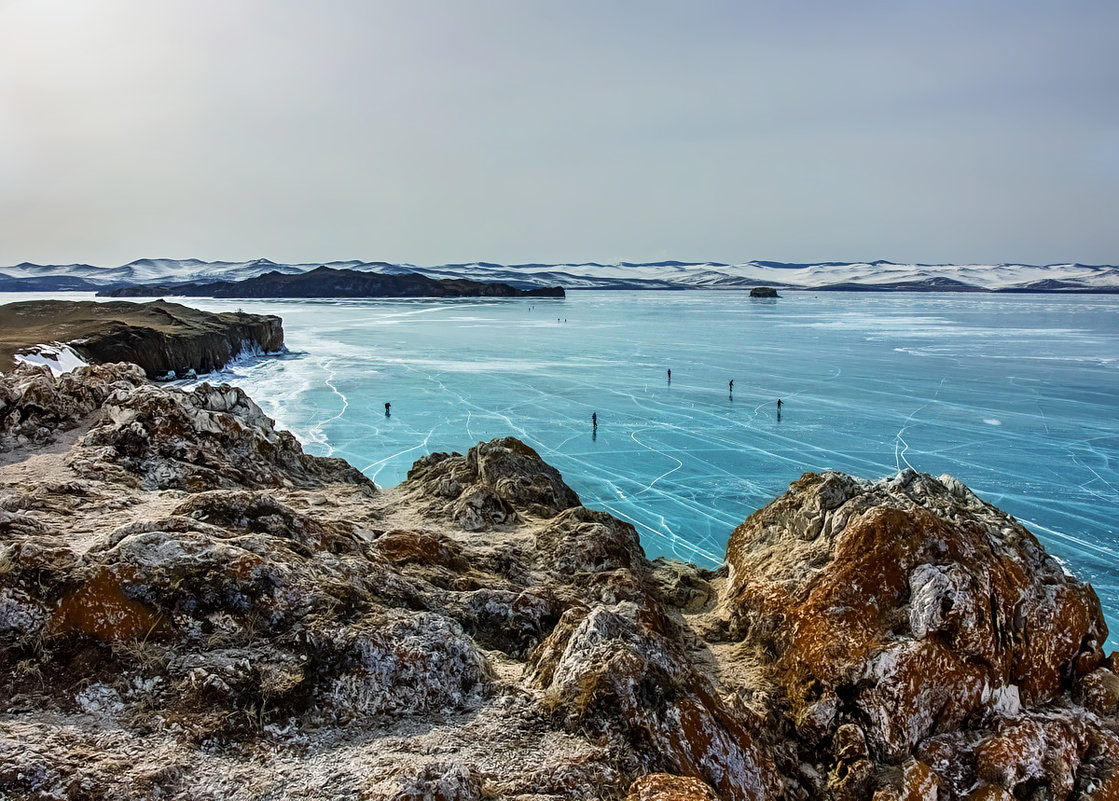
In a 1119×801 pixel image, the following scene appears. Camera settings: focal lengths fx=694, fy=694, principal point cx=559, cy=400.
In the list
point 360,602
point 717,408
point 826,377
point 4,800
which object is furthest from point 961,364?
point 4,800

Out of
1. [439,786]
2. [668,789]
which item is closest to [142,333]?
[439,786]

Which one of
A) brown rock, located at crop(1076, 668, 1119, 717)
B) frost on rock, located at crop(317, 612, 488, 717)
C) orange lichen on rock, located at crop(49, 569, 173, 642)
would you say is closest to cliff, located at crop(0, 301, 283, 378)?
orange lichen on rock, located at crop(49, 569, 173, 642)

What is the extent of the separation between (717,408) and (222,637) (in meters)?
25.2

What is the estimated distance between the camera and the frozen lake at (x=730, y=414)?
17797 mm

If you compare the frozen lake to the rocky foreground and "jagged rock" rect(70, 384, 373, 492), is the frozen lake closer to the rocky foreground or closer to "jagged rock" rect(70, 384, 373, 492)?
the rocky foreground

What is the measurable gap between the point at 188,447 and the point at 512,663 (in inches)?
223

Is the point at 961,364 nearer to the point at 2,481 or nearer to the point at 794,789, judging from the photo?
the point at 794,789

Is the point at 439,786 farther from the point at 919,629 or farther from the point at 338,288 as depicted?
the point at 338,288

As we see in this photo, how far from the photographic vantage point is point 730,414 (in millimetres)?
27438

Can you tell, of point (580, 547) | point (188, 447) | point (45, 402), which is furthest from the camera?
point (45, 402)

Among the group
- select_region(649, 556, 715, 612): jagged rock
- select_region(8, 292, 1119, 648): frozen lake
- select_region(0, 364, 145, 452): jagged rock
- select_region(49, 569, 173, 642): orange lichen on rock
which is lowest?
select_region(8, 292, 1119, 648): frozen lake

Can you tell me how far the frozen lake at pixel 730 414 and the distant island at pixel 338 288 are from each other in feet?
284

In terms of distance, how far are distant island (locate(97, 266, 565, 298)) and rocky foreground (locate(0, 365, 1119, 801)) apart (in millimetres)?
132910

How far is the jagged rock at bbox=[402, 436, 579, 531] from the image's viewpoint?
379 inches
